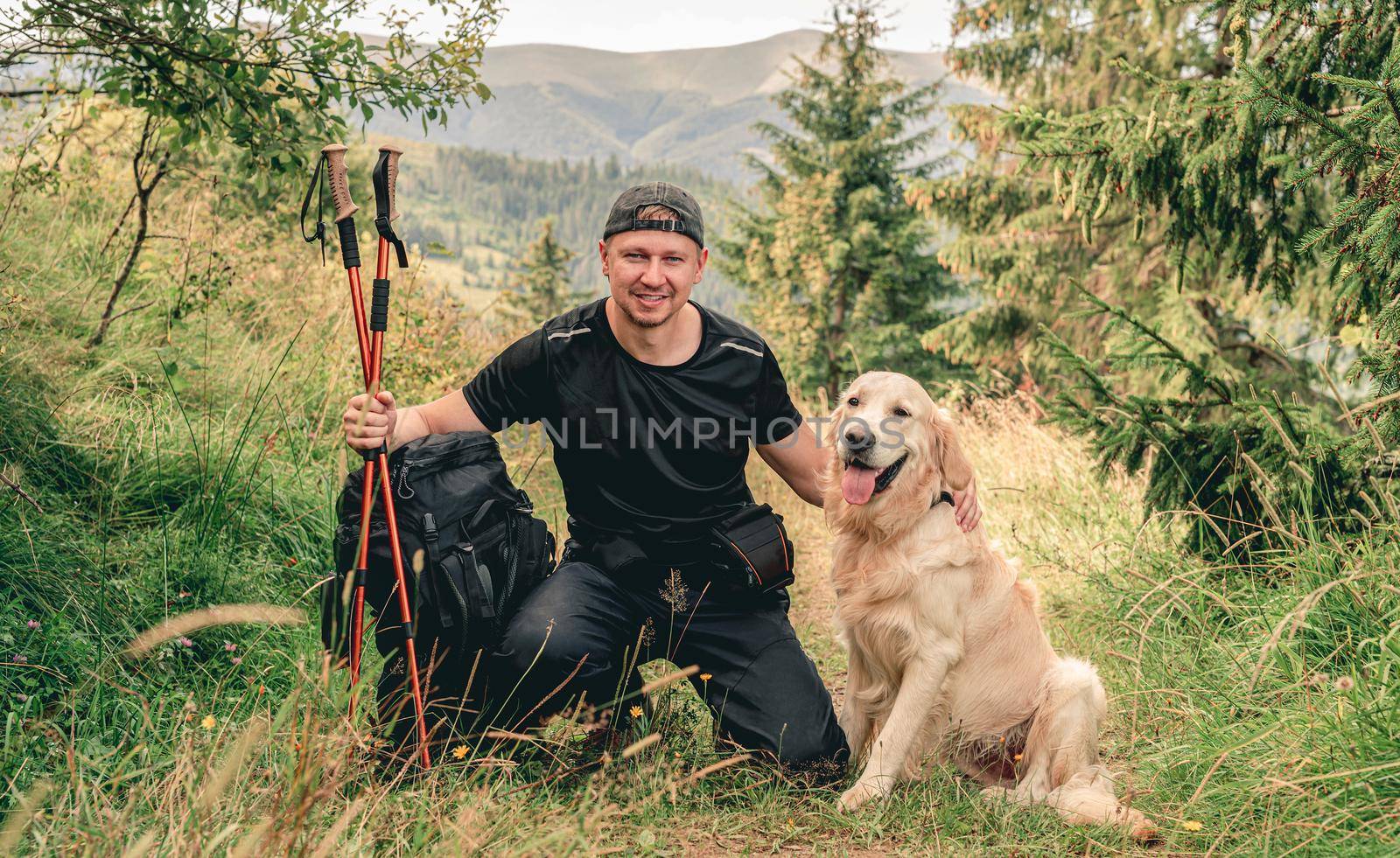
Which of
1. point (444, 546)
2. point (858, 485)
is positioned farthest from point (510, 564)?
point (858, 485)

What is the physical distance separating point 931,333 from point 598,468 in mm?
11336

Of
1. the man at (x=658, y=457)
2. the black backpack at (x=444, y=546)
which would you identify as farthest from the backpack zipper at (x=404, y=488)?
the man at (x=658, y=457)

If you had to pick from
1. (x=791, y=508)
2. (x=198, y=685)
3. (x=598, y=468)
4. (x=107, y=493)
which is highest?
(x=598, y=468)

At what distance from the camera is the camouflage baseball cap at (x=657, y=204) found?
3229 mm

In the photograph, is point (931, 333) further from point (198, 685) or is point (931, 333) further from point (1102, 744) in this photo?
point (198, 685)

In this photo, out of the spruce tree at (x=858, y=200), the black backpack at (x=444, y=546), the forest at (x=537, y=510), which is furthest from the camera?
the spruce tree at (x=858, y=200)

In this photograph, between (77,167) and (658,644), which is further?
(77,167)

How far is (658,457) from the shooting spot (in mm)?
3316

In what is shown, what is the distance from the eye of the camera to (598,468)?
3357mm

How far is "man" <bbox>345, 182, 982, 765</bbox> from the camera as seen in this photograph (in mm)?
3250

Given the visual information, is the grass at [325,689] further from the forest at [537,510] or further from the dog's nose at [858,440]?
the dog's nose at [858,440]

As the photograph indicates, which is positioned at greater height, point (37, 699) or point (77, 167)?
point (77, 167)

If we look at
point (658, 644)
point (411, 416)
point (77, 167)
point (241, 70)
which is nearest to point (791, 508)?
point (658, 644)

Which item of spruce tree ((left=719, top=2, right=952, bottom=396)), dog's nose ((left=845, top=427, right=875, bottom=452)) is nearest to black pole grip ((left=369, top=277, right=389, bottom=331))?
dog's nose ((left=845, top=427, right=875, bottom=452))
